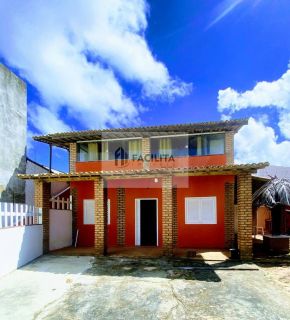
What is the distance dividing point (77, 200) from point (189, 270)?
7.42m

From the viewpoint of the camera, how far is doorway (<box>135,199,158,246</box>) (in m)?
12.9

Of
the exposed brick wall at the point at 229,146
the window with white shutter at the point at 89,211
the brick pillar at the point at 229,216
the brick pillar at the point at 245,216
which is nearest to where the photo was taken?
the brick pillar at the point at 245,216

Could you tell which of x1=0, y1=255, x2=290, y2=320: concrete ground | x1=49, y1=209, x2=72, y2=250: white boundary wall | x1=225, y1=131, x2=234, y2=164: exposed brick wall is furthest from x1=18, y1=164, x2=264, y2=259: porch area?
x1=0, y1=255, x2=290, y2=320: concrete ground

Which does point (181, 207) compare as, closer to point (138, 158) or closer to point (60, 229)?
point (138, 158)

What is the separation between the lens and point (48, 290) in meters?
6.77

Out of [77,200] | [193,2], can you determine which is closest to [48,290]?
[77,200]

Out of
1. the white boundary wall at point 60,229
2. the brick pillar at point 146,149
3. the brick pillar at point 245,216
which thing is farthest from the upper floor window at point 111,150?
the brick pillar at point 245,216

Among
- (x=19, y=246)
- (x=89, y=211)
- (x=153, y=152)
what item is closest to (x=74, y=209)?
(x=89, y=211)

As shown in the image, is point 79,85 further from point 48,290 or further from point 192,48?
point 48,290

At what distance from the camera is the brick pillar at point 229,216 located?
1183cm

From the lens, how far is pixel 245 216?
9227mm

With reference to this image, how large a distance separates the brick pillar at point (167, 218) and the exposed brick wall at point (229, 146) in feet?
11.7

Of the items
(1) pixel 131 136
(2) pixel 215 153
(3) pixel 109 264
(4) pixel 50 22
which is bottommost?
(3) pixel 109 264

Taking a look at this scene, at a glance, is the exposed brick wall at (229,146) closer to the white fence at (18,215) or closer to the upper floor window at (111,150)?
the upper floor window at (111,150)
